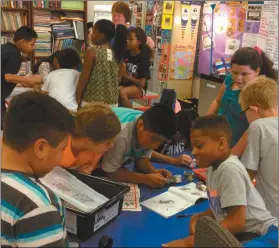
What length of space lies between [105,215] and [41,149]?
548 millimetres

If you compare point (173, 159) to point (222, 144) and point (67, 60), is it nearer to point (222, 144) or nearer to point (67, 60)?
point (222, 144)

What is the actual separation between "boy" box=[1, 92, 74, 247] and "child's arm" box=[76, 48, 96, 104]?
1443mm

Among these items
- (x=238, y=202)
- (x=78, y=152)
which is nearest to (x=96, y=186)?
(x=78, y=152)

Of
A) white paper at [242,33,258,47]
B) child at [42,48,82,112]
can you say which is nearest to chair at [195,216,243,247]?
child at [42,48,82,112]

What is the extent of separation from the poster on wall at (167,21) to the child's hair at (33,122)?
392 cm

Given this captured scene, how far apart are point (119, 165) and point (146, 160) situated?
0.72ft

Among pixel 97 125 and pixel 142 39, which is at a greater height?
pixel 142 39

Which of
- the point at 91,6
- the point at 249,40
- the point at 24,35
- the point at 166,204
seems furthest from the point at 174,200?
the point at 91,6

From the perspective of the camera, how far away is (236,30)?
3.99 meters

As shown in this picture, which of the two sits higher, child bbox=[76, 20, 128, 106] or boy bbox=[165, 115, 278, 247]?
child bbox=[76, 20, 128, 106]

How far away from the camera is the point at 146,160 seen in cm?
195

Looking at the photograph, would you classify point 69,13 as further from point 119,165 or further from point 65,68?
point 119,165

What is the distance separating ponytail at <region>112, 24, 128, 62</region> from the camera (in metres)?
2.51

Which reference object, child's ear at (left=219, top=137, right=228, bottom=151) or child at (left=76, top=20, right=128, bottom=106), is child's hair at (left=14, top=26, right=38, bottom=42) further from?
child's ear at (left=219, top=137, right=228, bottom=151)
